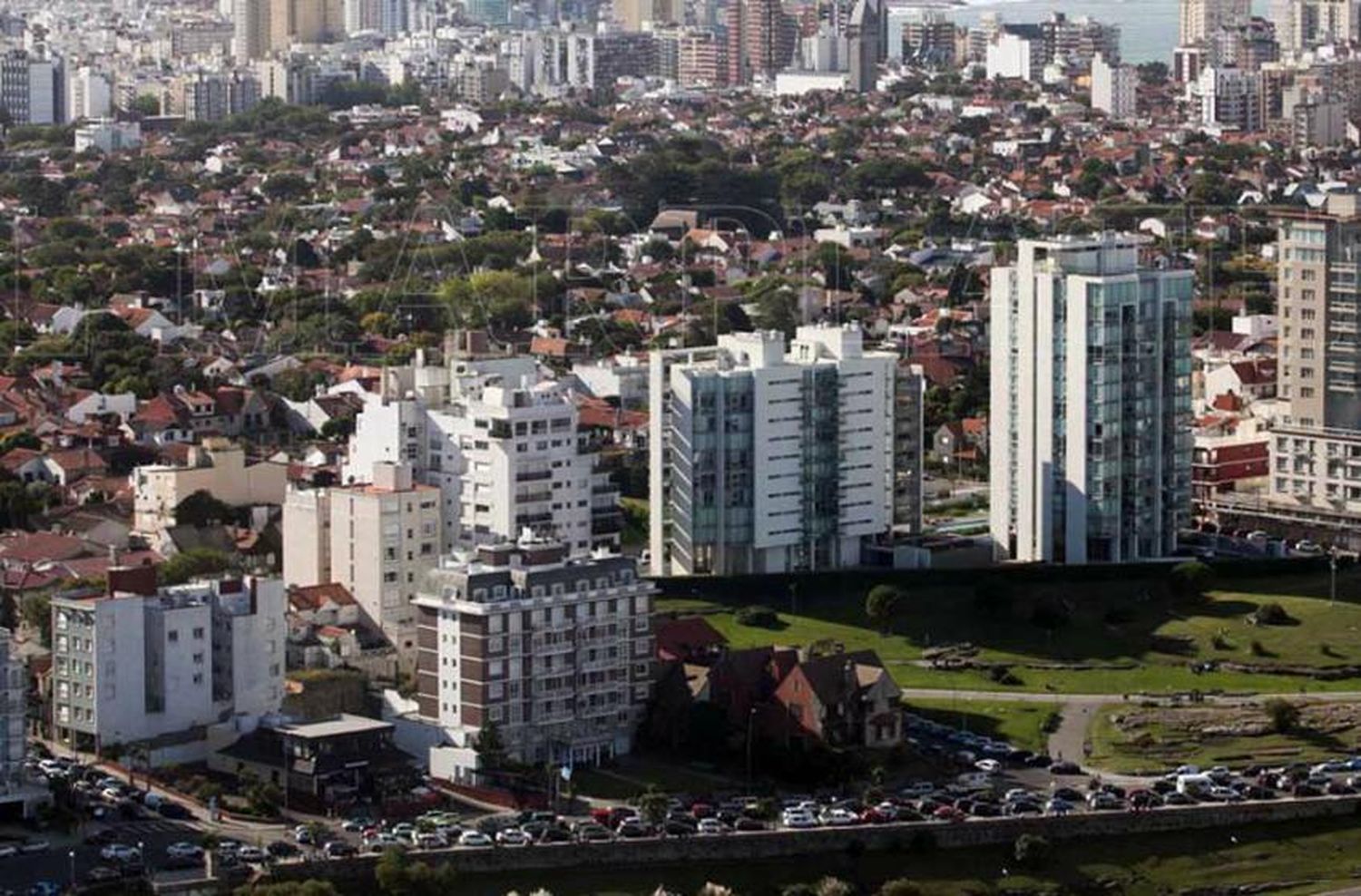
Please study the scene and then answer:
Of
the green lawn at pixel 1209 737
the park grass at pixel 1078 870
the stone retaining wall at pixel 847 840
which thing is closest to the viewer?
the stone retaining wall at pixel 847 840

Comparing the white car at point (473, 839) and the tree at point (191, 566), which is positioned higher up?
the tree at point (191, 566)

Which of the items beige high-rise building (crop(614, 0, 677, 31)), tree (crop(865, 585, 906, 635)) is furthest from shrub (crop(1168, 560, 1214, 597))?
beige high-rise building (crop(614, 0, 677, 31))

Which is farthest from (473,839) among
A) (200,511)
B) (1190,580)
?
(200,511)

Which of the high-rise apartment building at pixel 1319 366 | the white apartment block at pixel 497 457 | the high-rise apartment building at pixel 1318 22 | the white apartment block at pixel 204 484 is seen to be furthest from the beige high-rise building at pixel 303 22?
the white apartment block at pixel 497 457

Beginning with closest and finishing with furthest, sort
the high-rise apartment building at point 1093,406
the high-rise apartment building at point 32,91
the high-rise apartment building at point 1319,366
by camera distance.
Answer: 1. the high-rise apartment building at point 1093,406
2. the high-rise apartment building at point 1319,366
3. the high-rise apartment building at point 32,91

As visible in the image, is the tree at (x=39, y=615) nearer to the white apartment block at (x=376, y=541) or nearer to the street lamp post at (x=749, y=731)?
the white apartment block at (x=376, y=541)

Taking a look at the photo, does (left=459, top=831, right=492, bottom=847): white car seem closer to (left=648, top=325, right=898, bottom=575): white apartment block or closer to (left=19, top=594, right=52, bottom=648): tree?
(left=19, top=594, right=52, bottom=648): tree
